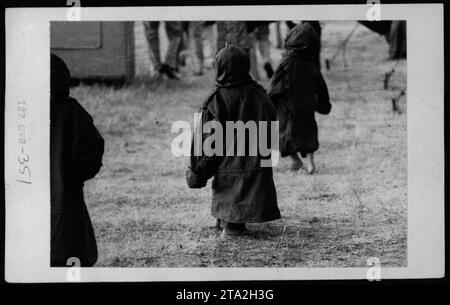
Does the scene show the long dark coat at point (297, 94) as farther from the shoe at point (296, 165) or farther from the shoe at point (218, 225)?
the shoe at point (218, 225)

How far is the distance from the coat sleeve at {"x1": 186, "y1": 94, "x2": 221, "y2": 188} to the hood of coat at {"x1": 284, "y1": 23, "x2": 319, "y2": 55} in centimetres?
84

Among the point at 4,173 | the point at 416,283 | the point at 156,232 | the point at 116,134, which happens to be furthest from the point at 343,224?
the point at 4,173

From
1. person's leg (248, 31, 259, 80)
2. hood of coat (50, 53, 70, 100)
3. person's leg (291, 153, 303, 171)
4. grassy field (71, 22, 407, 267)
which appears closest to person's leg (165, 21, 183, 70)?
grassy field (71, 22, 407, 267)

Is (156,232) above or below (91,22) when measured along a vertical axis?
below

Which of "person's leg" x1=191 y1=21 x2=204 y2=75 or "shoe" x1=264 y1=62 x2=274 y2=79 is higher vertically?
"person's leg" x1=191 y1=21 x2=204 y2=75

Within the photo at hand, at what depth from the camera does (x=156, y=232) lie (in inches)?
207

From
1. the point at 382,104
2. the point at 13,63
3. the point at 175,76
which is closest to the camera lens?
the point at 13,63

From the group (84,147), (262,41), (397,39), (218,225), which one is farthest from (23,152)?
(397,39)

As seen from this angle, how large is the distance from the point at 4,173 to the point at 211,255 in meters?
1.07

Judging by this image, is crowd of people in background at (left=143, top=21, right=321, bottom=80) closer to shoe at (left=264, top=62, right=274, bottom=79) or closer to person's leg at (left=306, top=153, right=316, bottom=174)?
shoe at (left=264, top=62, right=274, bottom=79)

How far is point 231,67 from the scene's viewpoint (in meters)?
5.00

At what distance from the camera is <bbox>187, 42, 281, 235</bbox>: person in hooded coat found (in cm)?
503

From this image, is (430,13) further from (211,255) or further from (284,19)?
(211,255)

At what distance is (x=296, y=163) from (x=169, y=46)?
37.9 inches
